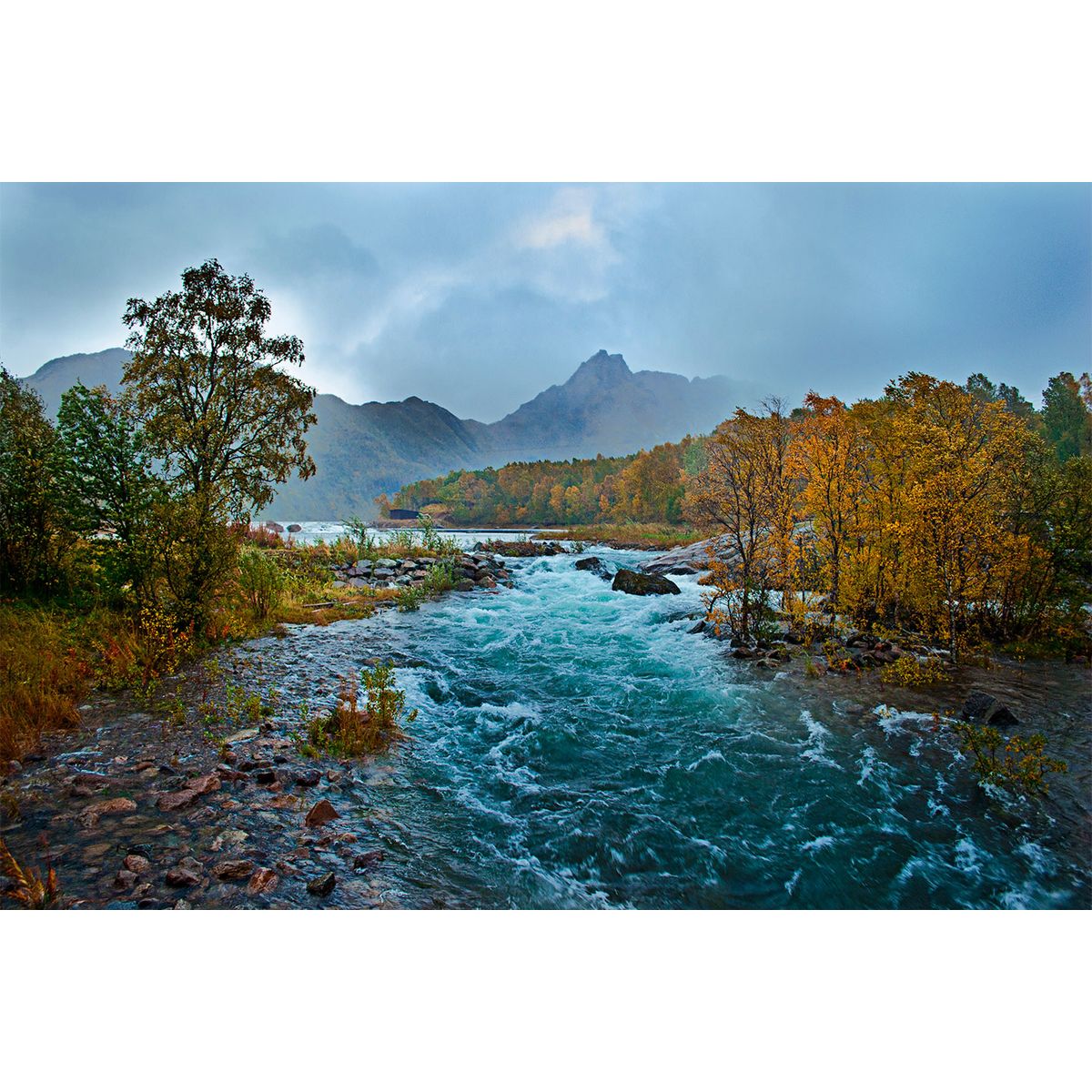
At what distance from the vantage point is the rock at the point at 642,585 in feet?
63.6

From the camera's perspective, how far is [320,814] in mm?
4777

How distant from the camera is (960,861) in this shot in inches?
181

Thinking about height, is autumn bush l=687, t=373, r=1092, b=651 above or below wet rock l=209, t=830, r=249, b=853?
above

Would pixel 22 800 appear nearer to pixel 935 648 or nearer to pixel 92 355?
pixel 92 355

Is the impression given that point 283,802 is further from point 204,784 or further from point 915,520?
point 915,520

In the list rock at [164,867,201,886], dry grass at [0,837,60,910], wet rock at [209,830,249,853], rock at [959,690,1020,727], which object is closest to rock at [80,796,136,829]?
dry grass at [0,837,60,910]

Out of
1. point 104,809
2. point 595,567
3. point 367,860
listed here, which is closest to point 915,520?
point 367,860

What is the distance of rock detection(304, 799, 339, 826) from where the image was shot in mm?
4684

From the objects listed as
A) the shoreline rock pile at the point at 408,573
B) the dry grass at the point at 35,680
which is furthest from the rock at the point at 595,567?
the dry grass at the point at 35,680

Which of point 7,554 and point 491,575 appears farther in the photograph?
point 491,575

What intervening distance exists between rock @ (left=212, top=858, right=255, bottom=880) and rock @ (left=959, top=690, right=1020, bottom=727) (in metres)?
9.43

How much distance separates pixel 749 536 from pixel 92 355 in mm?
17670

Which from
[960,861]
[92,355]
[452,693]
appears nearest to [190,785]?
[452,693]

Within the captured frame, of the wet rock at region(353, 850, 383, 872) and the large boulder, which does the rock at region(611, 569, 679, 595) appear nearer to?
the large boulder
